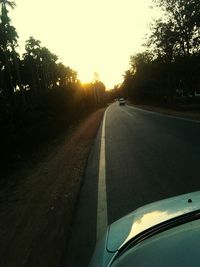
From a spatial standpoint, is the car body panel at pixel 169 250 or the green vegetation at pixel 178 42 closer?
the car body panel at pixel 169 250

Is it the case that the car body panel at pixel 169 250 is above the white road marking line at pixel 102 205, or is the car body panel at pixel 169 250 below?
above

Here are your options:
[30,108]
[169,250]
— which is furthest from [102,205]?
[30,108]

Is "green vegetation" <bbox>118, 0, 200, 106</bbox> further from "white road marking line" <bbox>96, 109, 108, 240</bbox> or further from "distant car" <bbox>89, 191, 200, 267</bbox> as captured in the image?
"distant car" <bbox>89, 191, 200, 267</bbox>

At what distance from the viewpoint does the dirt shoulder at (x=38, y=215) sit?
601 centimetres

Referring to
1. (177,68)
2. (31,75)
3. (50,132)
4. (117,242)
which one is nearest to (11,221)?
(117,242)

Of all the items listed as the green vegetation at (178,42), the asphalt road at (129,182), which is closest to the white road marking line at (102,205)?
the asphalt road at (129,182)

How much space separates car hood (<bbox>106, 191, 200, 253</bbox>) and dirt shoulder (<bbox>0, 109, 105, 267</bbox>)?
82.8 inches

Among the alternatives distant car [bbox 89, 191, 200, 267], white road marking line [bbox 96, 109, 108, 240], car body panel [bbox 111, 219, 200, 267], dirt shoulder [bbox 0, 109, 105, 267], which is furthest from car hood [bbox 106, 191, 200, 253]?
dirt shoulder [bbox 0, 109, 105, 267]

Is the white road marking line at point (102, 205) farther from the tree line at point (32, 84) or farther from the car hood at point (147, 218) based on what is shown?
the tree line at point (32, 84)

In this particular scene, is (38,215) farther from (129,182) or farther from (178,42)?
(178,42)

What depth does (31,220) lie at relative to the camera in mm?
7816

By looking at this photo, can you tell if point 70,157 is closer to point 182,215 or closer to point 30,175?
point 30,175

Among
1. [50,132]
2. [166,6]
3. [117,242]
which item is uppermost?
[166,6]

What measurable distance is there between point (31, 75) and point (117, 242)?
98211 millimetres
